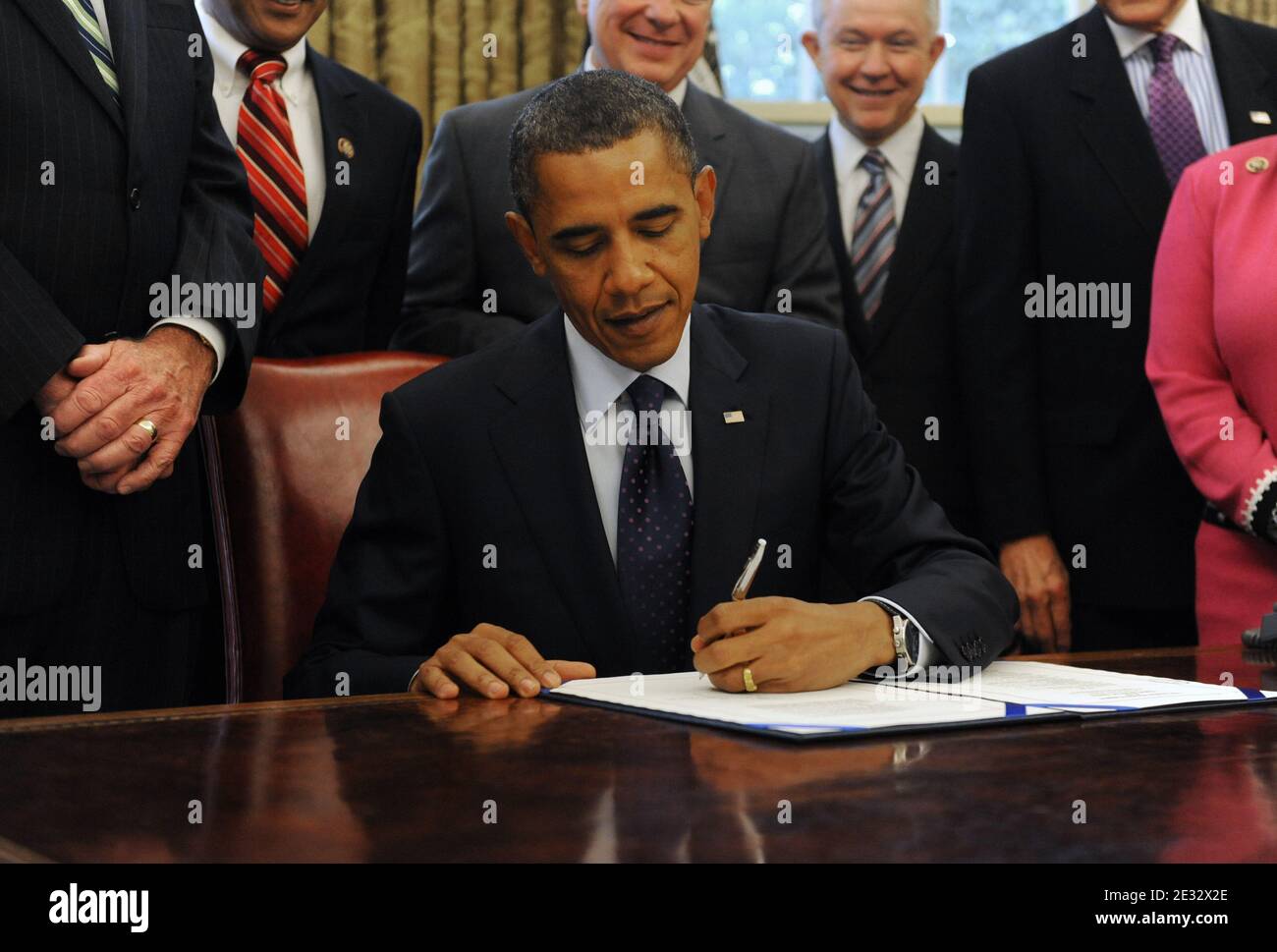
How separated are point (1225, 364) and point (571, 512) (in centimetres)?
128

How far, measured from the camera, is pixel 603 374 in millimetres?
2100

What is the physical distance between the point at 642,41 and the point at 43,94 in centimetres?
132

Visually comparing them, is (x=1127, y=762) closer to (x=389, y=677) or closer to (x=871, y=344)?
(x=389, y=677)

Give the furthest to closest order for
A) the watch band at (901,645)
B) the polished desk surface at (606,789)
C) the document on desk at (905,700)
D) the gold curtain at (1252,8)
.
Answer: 1. the gold curtain at (1252,8)
2. the watch band at (901,645)
3. the document on desk at (905,700)
4. the polished desk surface at (606,789)

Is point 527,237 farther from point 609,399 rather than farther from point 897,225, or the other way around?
point 897,225

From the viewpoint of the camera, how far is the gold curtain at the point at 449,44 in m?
5.02

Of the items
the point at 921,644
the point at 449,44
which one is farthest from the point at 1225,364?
the point at 449,44

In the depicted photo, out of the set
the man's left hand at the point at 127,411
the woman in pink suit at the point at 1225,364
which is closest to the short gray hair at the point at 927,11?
the woman in pink suit at the point at 1225,364

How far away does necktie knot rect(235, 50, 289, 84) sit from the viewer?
9.20 ft

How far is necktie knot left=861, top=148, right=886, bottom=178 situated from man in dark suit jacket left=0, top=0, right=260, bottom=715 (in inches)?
65.7

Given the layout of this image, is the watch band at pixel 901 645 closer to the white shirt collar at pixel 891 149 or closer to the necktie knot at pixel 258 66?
the necktie knot at pixel 258 66

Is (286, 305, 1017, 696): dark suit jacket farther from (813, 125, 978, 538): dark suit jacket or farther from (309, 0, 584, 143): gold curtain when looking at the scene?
(309, 0, 584, 143): gold curtain

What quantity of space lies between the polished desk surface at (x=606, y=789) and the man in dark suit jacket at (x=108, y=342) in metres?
0.61

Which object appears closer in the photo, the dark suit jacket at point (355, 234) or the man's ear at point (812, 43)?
the dark suit jacket at point (355, 234)
